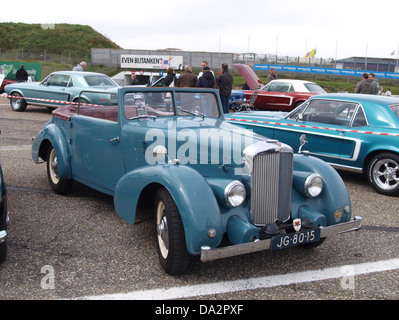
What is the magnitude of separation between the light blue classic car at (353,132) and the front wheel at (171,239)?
4202 millimetres

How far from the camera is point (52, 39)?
53656mm

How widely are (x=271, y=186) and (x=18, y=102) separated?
13.4 metres

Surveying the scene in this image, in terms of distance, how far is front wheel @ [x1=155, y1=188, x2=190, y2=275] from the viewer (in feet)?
11.6

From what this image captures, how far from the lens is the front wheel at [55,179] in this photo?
581 centimetres

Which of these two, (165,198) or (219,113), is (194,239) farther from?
(219,113)

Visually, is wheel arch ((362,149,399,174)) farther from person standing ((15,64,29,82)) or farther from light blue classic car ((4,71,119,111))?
person standing ((15,64,29,82))

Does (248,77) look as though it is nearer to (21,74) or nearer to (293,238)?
(21,74)

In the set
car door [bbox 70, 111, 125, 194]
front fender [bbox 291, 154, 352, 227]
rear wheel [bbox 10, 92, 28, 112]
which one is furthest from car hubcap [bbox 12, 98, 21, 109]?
front fender [bbox 291, 154, 352, 227]

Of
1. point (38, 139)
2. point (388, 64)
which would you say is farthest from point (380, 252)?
point (388, 64)

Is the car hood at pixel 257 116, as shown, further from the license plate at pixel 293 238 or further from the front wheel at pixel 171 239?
the front wheel at pixel 171 239

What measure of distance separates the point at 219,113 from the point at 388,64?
36.6 metres

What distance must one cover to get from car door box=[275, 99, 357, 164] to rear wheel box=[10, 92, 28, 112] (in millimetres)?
10497

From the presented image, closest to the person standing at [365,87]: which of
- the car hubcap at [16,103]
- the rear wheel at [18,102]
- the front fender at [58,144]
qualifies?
the front fender at [58,144]

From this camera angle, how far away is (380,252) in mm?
4414
